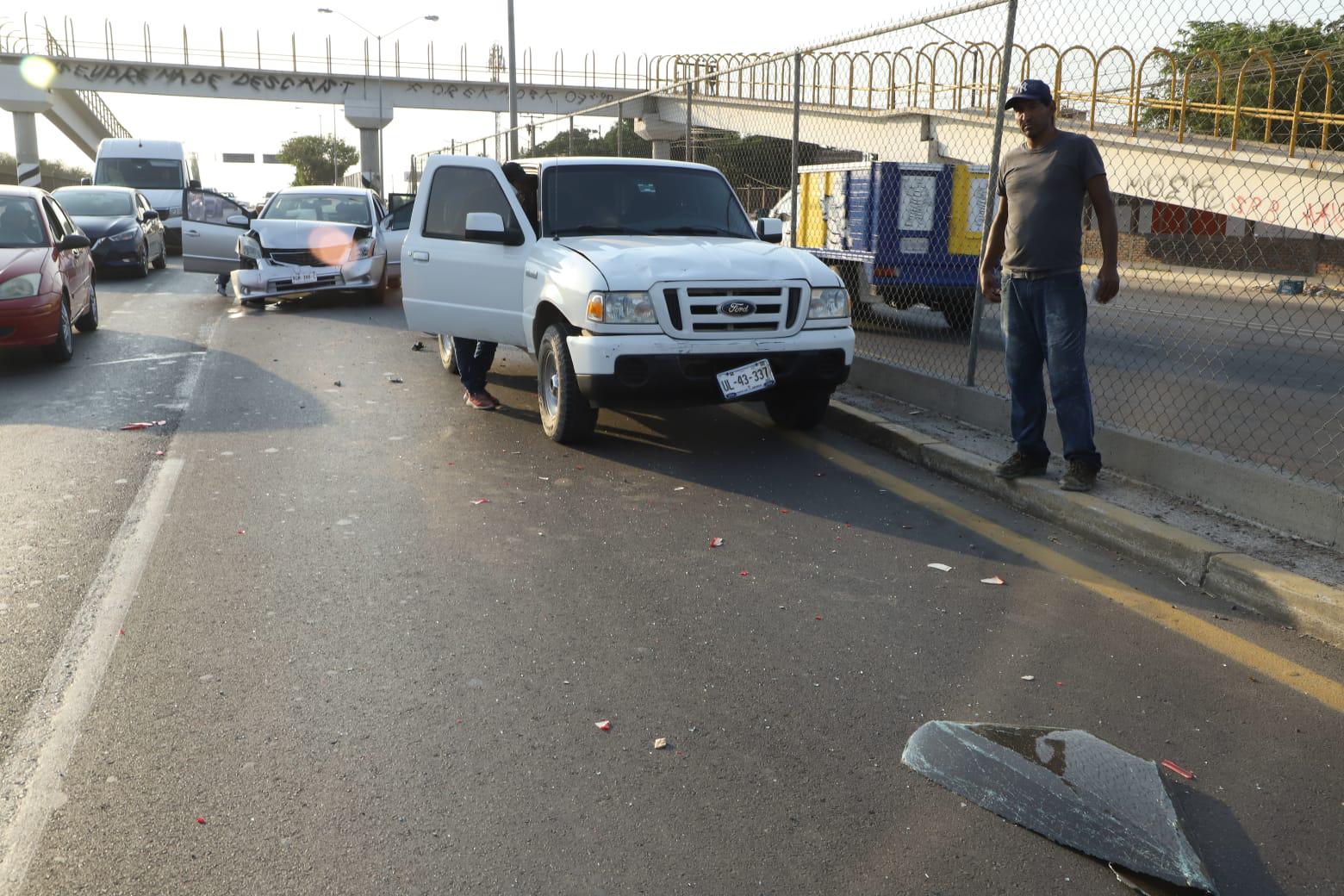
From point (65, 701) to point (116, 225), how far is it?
754 inches

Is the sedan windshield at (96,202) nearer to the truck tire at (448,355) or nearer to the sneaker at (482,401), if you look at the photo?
the truck tire at (448,355)

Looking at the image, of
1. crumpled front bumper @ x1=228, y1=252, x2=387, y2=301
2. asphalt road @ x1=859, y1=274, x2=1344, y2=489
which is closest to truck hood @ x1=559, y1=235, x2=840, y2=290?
asphalt road @ x1=859, y1=274, x2=1344, y2=489

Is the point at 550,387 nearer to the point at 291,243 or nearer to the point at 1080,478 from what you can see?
the point at 1080,478

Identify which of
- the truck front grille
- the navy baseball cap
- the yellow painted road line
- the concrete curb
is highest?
the navy baseball cap

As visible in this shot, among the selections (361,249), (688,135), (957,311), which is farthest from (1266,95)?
(361,249)

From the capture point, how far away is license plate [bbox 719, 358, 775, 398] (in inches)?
277

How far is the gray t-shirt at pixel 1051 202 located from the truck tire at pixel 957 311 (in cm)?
906

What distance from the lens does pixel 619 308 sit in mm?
7000

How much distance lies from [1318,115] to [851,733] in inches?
517

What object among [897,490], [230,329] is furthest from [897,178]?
[897,490]

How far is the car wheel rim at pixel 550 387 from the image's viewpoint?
24.9ft

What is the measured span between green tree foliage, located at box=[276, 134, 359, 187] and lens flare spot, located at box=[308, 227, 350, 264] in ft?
347

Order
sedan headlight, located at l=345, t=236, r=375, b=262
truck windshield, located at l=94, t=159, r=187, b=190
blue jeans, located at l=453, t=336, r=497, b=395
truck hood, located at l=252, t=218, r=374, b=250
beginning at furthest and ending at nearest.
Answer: truck windshield, located at l=94, t=159, r=187, b=190 < sedan headlight, located at l=345, t=236, r=375, b=262 < truck hood, located at l=252, t=218, r=374, b=250 < blue jeans, located at l=453, t=336, r=497, b=395

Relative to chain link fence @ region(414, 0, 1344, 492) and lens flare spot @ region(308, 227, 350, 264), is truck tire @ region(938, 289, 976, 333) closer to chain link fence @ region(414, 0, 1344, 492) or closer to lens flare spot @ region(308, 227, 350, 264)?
chain link fence @ region(414, 0, 1344, 492)
